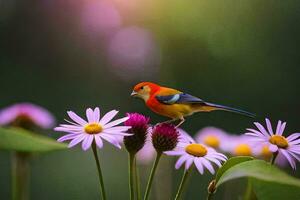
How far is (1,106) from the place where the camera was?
2.18m

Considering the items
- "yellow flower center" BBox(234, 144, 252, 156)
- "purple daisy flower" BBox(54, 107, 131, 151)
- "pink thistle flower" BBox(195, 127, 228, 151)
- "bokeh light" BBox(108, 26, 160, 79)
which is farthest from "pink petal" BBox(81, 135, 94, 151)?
"bokeh light" BBox(108, 26, 160, 79)

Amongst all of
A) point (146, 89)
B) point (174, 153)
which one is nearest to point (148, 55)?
point (146, 89)

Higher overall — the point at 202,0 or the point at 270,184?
the point at 202,0

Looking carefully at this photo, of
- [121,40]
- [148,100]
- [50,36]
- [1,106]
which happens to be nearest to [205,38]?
[121,40]

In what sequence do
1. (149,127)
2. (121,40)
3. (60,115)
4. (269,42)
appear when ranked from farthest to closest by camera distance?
(269,42)
(121,40)
(60,115)
(149,127)

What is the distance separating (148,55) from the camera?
2355mm

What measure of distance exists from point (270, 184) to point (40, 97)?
1.96m

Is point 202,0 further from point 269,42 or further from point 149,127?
point 149,127

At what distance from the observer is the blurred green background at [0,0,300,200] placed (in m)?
2.22

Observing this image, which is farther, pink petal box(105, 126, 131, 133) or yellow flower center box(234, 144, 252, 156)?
yellow flower center box(234, 144, 252, 156)

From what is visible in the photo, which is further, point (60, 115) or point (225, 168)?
point (60, 115)

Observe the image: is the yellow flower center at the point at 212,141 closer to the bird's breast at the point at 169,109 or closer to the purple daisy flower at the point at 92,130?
the bird's breast at the point at 169,109

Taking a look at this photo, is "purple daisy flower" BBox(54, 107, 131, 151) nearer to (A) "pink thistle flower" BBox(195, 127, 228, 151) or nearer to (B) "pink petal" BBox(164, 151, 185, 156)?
(B) "pink petal" BBox(164, 151, 185, 156)

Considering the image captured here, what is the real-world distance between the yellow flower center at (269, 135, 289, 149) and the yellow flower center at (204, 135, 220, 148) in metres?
0.47
